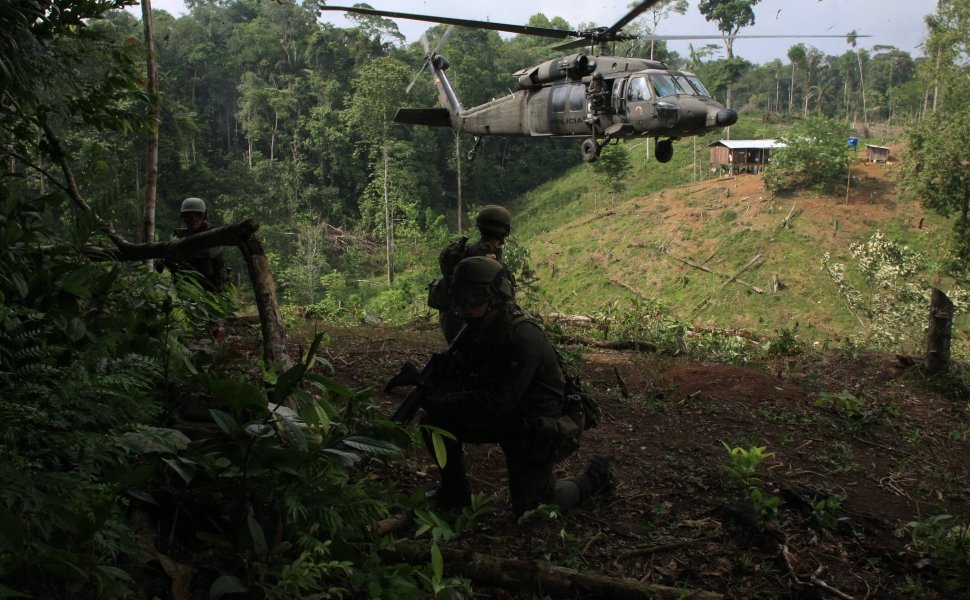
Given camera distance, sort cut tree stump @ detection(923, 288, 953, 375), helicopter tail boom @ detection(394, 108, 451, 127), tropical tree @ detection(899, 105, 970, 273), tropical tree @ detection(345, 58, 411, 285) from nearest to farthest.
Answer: cut tree stump @ detection(923, 288, 953, 375)
helicopter tail boom @ detection(394, 108, 451, 127)
tropical tree @ detection(899, 105, 970, 273)
tropical tree @ detection(345, 58, 411, 285)

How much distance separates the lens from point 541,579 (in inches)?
118

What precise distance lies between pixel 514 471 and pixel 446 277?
194cm

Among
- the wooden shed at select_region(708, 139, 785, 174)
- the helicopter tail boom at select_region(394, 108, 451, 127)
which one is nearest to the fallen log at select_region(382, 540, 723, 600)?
the helicopter tail boom at select_region(394, 108, 451, 127)

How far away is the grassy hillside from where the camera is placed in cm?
2834

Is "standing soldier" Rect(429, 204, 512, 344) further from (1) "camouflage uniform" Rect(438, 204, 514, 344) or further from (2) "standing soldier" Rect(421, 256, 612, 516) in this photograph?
(2) "standing soldier" Rect(421, 256, 612, 516)

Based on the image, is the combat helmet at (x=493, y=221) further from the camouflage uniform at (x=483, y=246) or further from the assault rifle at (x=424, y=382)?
the assault rifle at (x=424, y=382)

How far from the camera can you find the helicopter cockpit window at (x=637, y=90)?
12.4 meters

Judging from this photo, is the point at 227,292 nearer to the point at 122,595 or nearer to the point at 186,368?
the point at 186,368

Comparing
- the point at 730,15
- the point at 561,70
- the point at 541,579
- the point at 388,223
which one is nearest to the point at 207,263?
the point at 541,579

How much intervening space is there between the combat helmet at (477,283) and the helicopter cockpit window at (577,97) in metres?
9.86

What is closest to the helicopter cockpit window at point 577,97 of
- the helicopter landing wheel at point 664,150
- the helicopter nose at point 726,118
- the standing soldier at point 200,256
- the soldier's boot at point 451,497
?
the helicopter landing wheel at point 664,150

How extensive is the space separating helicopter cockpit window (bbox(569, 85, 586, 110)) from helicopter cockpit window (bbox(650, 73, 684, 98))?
1.19 m

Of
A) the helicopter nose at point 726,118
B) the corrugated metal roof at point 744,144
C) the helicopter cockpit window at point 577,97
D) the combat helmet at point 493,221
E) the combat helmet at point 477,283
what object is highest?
the helicopter cockpit window at point 577,97

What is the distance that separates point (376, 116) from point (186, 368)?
3616 cm
